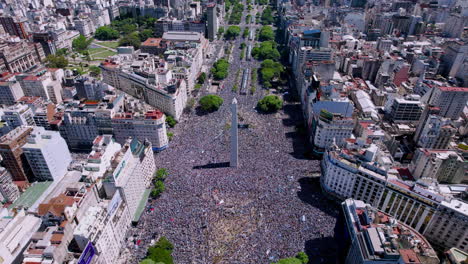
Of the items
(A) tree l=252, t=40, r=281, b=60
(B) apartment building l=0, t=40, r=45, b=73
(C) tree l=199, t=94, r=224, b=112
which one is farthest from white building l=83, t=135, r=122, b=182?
(A) tree l=252, t=40, r=281, b=60

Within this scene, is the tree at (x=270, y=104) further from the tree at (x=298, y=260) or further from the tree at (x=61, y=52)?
the tree at (x=61, y=52)

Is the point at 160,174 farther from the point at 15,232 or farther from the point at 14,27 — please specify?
the point at 14,27

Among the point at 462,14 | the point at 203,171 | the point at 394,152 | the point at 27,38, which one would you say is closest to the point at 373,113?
the point at 394,152

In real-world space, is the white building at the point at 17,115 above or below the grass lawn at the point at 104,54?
above

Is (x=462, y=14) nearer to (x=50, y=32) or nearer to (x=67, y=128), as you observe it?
(x=67, y=128)

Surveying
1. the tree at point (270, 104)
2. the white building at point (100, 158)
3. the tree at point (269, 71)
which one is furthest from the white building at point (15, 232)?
the tree at point (269, 71)
